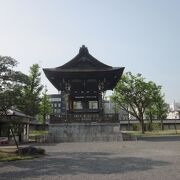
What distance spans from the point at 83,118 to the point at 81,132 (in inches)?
62.4

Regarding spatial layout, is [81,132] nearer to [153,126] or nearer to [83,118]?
[83,118]

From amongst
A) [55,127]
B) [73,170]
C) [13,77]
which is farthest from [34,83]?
[73,170]

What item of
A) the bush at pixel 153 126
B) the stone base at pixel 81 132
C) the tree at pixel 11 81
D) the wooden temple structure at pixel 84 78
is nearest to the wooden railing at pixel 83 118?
the wooden temple structure at pixel 84 78

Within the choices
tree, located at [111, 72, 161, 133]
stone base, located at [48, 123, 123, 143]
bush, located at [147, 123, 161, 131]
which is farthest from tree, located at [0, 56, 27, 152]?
bush, located at [147, 123, 161, 131]

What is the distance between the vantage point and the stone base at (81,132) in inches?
1048

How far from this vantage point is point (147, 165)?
420 inches

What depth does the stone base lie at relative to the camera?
87.4 ft

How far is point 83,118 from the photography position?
27.5m

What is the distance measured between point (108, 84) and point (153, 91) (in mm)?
13940

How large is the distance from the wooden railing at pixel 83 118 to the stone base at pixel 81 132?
19.2 inches

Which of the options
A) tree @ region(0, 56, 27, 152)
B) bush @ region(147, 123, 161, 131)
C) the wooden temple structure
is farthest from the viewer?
bush @ region(147, 123, 161, 131)

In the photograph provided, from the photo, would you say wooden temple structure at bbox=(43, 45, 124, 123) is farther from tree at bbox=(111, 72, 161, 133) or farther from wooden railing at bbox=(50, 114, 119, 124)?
tree at bbox=(111, 72, 161, 133)

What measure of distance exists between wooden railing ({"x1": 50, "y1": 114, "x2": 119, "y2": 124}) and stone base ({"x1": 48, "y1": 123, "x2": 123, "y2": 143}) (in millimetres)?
487

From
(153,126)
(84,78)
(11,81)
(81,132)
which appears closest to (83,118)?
(81,132)
